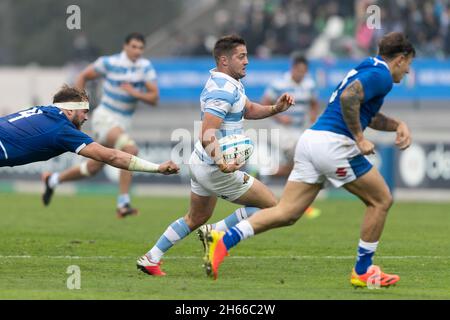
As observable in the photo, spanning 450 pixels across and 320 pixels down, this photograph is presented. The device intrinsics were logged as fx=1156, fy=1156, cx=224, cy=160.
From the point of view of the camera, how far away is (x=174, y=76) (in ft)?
112

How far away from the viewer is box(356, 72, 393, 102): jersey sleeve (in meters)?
10.2

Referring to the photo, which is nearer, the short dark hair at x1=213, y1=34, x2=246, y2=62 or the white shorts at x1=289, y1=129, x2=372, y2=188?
the white shorts at x1=289, y1=129, x2=372, y2=188

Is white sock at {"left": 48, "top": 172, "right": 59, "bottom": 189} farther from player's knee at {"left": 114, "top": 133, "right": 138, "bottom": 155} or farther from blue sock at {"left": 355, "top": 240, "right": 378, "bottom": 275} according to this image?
blue sock at {"left": 355, "top": 240, "right": 378, "bottom": 275}

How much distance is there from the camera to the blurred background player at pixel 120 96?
18422 mm

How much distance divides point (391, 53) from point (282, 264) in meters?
3.04

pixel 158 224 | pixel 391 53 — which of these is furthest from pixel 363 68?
pixel 158 224

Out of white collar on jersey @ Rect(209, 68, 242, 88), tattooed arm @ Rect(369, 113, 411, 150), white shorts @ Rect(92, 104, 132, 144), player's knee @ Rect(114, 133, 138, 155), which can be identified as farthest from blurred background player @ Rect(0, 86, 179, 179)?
white shorts @ Rect(92, 104, 132, 144)

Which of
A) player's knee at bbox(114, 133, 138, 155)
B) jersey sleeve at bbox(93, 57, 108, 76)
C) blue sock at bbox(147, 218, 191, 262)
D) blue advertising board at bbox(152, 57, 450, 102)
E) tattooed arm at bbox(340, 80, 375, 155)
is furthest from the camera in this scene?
blue advertising board at bbox(152, 57, 450, 102)

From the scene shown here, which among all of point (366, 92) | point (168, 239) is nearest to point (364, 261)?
point (366, 92)

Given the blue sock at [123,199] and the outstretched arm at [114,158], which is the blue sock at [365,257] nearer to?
the outstretched arm at [114,158]

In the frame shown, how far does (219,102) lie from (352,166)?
1392mm

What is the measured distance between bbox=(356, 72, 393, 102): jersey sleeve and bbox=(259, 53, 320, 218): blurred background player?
9375 millimetres

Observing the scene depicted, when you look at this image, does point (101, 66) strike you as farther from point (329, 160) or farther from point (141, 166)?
point (329, 160)

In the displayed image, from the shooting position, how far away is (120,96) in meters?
18.9
